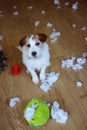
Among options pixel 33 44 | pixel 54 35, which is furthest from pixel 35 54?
pixel 54 35

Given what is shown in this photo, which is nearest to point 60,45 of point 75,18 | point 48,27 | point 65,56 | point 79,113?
point 65,56

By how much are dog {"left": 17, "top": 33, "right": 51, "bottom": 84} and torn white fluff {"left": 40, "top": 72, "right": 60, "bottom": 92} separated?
5cm

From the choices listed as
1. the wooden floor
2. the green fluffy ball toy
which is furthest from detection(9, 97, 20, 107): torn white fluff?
the green fluffy ball toy

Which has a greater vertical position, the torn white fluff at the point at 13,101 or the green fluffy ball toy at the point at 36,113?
the green fluffy ball toy at the point at 36,113

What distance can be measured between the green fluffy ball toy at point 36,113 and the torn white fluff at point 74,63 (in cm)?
58

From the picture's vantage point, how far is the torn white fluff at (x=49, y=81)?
6.70ft

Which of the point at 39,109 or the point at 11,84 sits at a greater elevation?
the point at 39,109

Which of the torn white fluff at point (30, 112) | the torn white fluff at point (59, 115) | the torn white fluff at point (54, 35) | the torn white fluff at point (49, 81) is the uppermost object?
the torn white fluff at point (30, 112)

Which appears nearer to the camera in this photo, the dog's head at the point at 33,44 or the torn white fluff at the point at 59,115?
the torn white fluff at the point at 59,115

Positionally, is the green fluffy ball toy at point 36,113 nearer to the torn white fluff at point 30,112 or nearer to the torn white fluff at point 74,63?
the torn white fluff at point 30,112

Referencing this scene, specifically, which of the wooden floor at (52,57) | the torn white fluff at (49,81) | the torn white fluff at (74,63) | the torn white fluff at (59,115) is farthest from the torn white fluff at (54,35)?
the torn white fluff at (59,115)

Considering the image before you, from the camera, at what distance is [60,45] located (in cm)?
256

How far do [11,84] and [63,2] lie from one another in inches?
72.1

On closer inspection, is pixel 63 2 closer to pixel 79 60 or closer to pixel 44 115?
pixel 79 60
